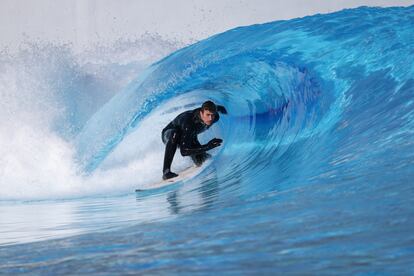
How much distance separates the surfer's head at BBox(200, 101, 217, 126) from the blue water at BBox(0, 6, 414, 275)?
391 millimetres

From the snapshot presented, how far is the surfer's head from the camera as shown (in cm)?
414

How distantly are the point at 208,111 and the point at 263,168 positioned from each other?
0.48m

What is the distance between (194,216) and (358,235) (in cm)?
93

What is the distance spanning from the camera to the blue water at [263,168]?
66.1 inches

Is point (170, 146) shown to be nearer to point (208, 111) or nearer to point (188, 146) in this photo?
point (188, 146)

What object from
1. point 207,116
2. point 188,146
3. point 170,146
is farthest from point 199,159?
point 207,116

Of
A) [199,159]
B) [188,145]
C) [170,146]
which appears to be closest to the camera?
[170,146]

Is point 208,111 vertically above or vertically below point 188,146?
above

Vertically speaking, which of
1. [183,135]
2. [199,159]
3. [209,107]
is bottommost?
[199,159]

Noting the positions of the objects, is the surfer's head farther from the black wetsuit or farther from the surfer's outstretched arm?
the surfer's outstretched arm

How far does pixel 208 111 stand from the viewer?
163 inches

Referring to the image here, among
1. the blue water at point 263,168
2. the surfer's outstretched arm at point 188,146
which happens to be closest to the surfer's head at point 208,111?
the surfer's outstretched arm at point 188,146

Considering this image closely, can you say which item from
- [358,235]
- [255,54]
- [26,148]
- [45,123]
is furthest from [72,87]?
[358,235]

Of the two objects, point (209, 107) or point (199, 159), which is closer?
point (209, 107)
